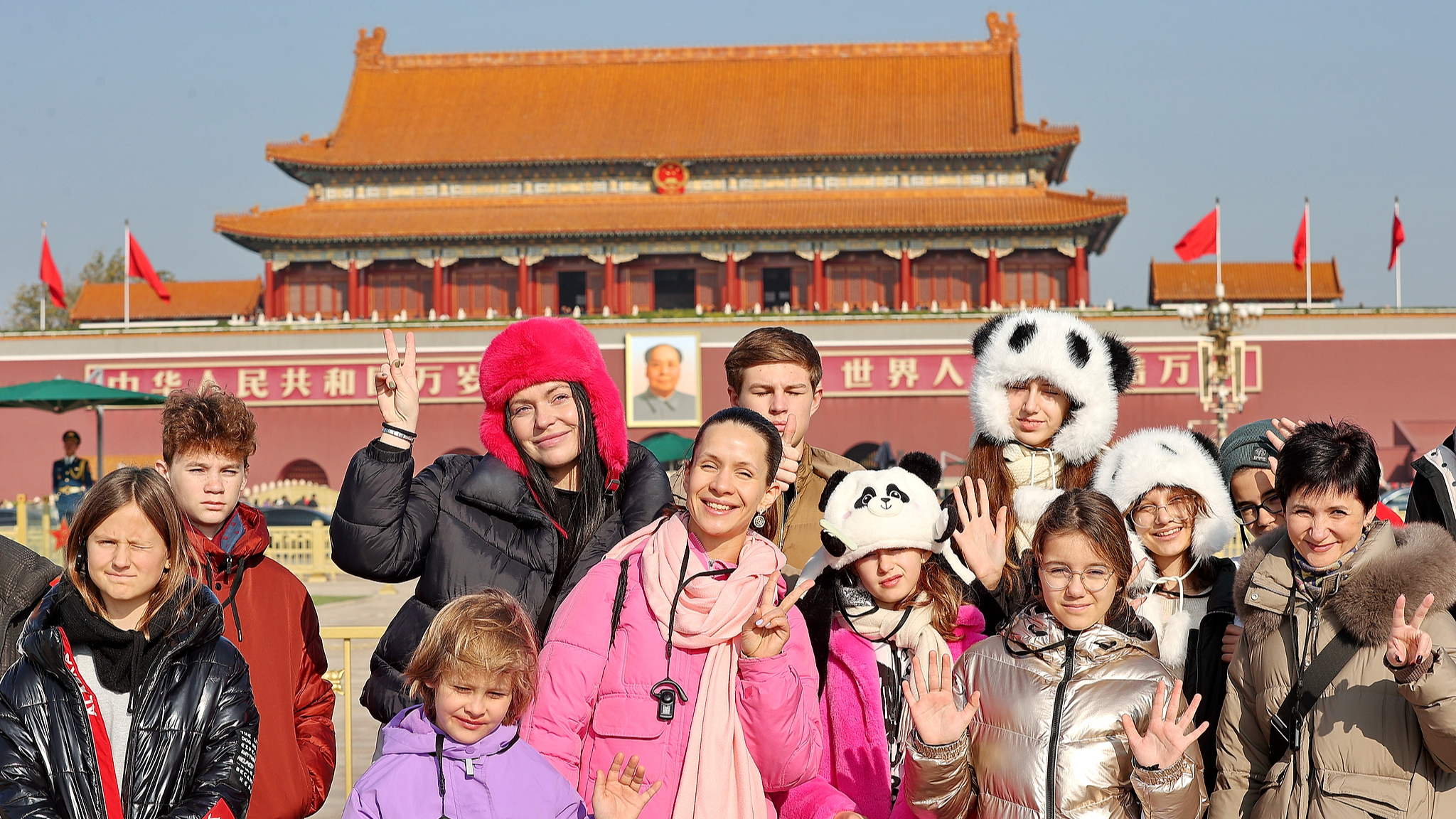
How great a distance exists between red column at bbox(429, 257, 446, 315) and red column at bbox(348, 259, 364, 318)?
1.37m

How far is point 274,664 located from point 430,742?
61cm

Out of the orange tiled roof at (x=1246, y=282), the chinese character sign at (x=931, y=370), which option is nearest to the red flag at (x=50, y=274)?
the chinese character sign at (x=931, y=370)

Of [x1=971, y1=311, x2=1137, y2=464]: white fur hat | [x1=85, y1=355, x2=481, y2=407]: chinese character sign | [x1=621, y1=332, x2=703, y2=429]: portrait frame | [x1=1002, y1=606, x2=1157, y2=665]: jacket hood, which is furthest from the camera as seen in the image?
[x1=85, y1=355, x2=481, y2=407]: chinese character sign

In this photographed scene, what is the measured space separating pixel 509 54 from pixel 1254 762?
2526 centimetres

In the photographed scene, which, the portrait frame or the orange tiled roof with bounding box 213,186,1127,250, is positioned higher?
the orange tiled roof with bounding box 213,186,1127,250

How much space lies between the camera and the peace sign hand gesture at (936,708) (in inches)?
92.1

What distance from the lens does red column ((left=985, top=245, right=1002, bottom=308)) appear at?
22.7 m

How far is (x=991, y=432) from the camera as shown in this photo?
11.1ft

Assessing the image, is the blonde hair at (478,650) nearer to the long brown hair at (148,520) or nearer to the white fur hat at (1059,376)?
the long brown hair at (148,520)

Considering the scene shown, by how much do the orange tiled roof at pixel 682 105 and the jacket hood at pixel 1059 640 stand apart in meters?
21.0

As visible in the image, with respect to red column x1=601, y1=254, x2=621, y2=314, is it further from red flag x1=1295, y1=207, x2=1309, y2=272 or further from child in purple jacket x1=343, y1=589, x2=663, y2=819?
child in purple jacket x1=343, y1=589, x2=663, y2=819

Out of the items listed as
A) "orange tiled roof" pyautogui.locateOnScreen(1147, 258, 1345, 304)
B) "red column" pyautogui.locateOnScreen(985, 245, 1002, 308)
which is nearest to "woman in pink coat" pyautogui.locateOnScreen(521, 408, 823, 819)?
"red column" pyautogui.locateOnScreen(985, 245, 1002, 308)

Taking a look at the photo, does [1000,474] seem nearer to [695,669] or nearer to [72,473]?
[695,669]

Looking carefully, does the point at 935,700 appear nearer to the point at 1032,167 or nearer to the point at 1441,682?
the point at 1441,682
